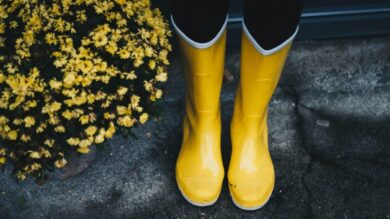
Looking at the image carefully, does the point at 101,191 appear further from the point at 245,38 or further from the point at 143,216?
the point at 245,38

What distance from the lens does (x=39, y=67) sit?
4.03 feet

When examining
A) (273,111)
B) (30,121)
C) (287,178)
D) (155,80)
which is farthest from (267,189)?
(30,121)

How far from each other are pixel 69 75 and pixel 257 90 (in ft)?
1.82

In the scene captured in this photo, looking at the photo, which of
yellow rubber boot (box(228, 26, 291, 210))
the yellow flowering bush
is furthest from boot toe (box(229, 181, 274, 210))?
the yellow flowering bush

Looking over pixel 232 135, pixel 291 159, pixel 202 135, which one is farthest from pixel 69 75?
pixel 291 159

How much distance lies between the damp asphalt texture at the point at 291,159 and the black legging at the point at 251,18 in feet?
1.80

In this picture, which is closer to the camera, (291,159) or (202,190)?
(202,190)

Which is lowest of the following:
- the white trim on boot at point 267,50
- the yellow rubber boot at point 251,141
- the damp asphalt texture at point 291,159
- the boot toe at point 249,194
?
the damp asphalt texture at point 291,159

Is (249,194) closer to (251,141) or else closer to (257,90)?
(251,141)

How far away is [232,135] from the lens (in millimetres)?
1582

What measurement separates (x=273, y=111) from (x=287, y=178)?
0.30 m

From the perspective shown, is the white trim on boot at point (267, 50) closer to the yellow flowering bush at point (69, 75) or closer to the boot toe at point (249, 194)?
the yellow flowering bush at point (69, 75)

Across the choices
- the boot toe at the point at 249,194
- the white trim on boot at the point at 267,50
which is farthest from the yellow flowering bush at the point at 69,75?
the boot toe at the point at 249,194

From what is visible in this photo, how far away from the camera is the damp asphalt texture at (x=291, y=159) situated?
155cm
